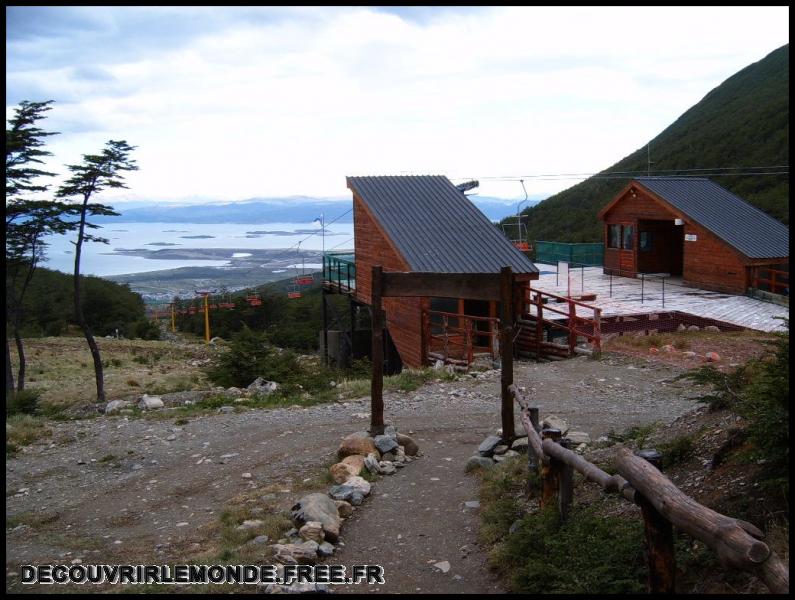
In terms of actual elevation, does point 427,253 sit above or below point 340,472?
above

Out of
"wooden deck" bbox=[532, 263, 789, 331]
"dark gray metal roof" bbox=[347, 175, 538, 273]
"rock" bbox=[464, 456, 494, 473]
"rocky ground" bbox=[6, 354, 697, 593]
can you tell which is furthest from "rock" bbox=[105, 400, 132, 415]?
"wooden deck" bbox=[532, 263, 789, 331]

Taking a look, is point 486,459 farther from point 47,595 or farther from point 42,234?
point 42,234

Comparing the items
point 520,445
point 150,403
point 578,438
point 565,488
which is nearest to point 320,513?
point 565,488

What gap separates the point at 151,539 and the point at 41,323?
178 ft

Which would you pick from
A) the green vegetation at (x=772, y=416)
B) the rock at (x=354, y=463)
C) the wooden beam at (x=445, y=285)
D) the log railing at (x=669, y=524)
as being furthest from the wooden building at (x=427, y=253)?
the log railing at (x=669, y=524)

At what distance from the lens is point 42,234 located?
24359 millimetres

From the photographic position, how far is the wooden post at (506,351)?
32.3ft

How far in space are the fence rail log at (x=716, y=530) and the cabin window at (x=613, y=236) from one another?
29.9m

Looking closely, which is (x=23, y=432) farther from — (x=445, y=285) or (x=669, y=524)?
(x=669, y=524)

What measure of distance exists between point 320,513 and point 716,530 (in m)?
4.31

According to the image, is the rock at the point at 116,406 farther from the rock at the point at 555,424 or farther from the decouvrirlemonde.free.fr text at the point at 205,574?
the rock at the point at 555,424

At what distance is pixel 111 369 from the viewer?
31.4 metres

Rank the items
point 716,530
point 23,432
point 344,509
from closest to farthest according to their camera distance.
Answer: point 716,530 < point 344,509 < point 23,432

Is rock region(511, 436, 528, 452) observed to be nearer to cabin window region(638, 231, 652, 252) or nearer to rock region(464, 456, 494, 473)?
rock region(464, 456, 494, 473)
